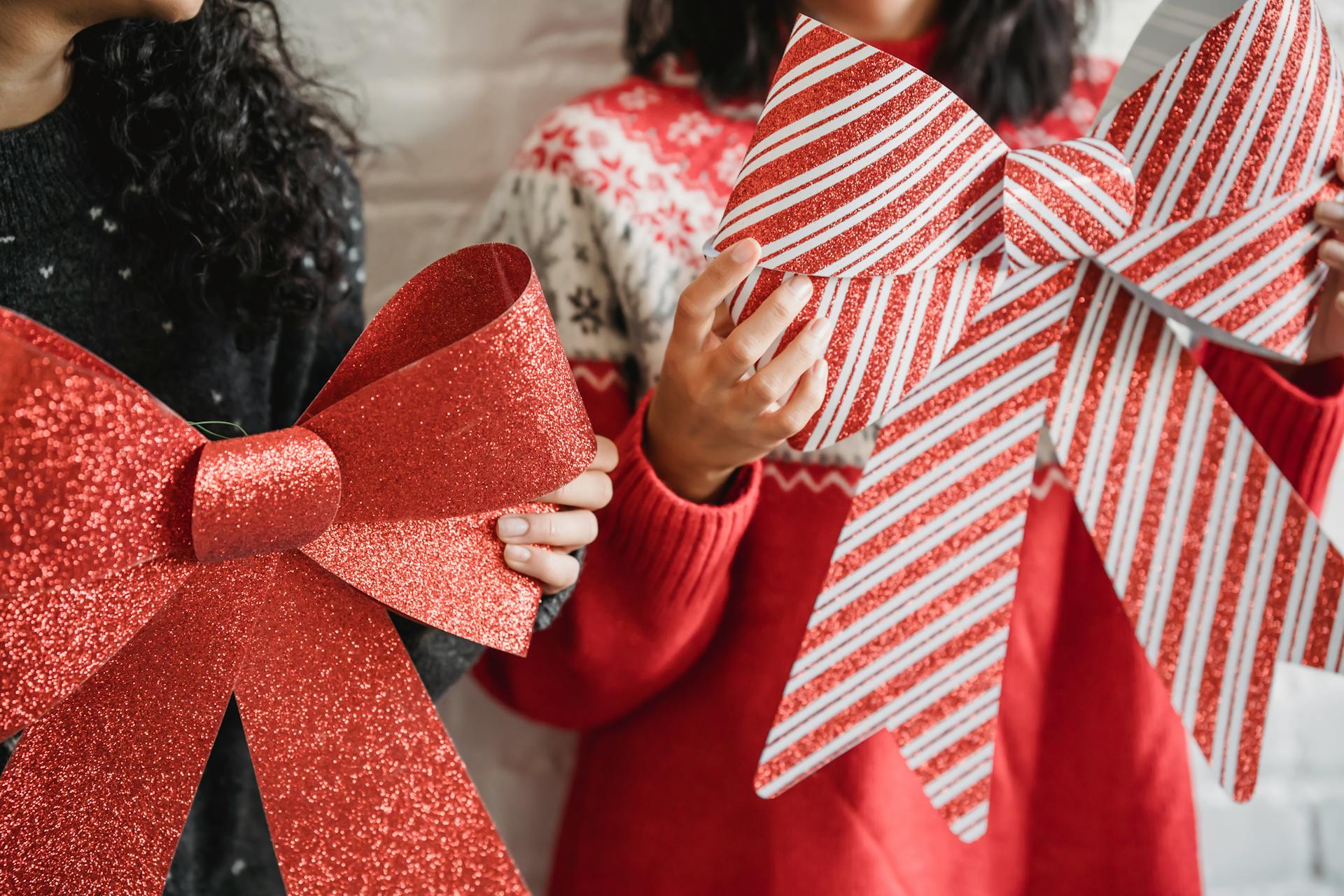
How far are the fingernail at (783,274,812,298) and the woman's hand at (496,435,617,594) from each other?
97 millimetres

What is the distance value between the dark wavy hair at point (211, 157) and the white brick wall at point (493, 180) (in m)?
0.12

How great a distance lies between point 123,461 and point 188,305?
25 cm

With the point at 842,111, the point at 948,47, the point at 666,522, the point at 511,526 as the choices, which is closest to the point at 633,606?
the point at 666,522

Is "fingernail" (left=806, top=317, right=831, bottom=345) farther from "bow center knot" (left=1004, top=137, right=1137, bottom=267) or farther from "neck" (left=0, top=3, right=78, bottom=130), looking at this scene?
"neck" (left=0, top=3, right=78, bottom=130)

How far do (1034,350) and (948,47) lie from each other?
12.4 inches

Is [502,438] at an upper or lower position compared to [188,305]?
upper

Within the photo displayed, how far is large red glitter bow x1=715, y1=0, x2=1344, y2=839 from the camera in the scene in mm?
361

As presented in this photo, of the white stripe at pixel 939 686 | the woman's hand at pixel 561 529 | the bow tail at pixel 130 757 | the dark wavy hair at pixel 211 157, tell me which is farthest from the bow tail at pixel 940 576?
the dark wavy hair at pixel 211 157

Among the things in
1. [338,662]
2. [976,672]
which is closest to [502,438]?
[338,662]

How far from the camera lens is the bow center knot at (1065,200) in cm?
36

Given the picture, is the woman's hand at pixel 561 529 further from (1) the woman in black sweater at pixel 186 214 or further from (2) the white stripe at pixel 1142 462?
(2) the white stripe at pixel 1142 462

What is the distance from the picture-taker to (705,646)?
1.97 feet

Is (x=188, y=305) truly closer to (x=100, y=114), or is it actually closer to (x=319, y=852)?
(x=100, y=114)

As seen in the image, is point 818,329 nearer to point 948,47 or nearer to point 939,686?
point 939,686
